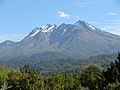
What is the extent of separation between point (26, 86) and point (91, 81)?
2531 cm

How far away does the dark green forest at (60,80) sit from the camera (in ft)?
184

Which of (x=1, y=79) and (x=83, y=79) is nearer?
(x=1, y=79)

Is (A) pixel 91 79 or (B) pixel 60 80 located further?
(A) pixel 91 79

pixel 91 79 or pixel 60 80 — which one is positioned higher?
pixel 60 80

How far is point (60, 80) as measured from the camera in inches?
2670

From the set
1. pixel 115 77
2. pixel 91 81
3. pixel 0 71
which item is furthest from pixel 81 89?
pixel 0 71

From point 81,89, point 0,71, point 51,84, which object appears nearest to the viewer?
point 51,84

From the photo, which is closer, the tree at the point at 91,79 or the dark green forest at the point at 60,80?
the dark green forest at the point at 60,80

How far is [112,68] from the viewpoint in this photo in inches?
2692

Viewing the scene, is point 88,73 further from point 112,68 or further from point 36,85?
point 36,85

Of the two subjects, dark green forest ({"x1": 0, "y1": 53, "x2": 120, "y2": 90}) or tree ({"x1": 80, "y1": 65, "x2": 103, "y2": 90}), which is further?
tree ({"x1": 80, "y1": 65, "x2": 103, "y2": 90})

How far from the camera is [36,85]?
54031mm

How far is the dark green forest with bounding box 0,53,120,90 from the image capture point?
5619 cm

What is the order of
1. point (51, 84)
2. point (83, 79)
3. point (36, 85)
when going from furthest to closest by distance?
1. point (83, 79)
2. point (51, 84)
3. point (36, 85)
